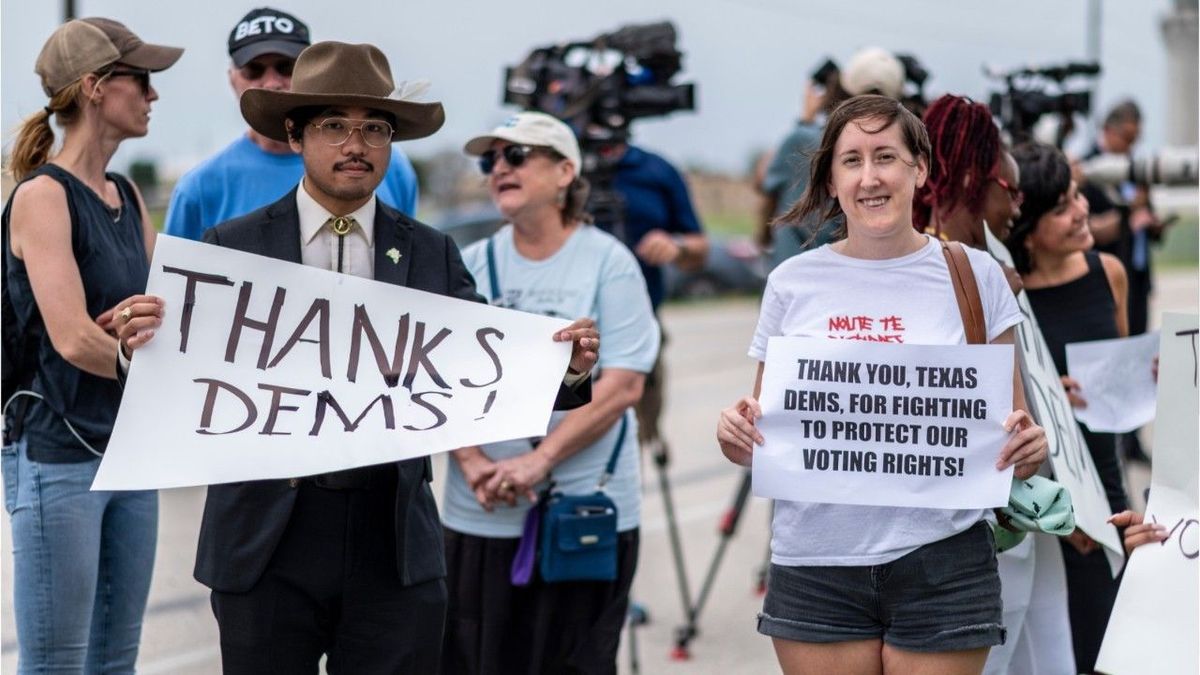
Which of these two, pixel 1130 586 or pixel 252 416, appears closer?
pixel 252 416

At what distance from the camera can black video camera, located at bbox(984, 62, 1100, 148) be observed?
657 cm

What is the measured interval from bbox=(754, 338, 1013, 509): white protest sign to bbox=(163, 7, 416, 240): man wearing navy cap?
1.68 metres

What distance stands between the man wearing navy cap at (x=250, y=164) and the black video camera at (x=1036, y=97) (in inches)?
127

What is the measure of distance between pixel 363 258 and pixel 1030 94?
163 inches

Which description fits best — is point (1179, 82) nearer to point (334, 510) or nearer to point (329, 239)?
point (329, 239)

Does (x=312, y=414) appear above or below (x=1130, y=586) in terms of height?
above

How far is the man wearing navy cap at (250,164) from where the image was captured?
14.3 ft

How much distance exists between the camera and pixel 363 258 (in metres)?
3.38

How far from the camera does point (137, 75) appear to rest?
3.86 m

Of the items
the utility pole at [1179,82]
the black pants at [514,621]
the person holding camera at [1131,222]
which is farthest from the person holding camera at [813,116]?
the utility pole at [1179,82]

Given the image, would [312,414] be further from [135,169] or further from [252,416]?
[135,169]

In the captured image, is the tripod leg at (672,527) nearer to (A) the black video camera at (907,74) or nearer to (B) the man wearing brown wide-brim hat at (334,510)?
(A) the black video camera at (907,74)

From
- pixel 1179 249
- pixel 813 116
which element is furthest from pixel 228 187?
pixel 1179 249

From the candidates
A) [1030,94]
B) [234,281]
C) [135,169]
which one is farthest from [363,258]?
[135,169]
